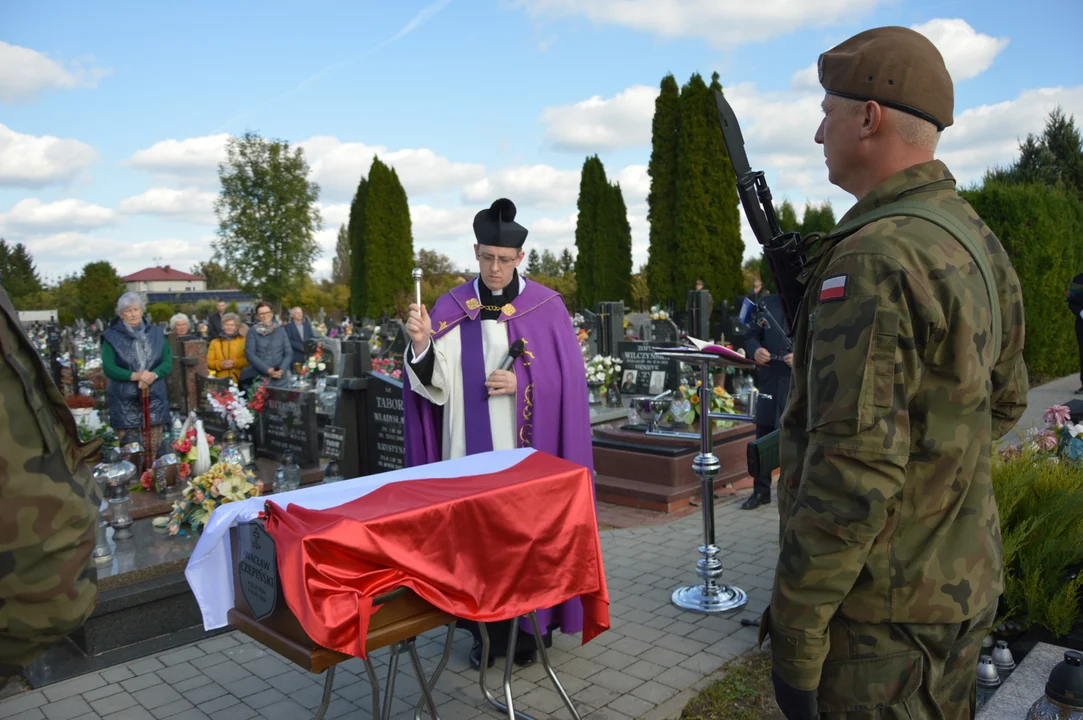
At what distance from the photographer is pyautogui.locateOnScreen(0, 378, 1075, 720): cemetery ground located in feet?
12.6

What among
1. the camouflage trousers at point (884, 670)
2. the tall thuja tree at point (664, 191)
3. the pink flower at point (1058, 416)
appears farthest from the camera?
the tall thuja tree at point (664, 191)

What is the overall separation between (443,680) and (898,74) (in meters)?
3.47

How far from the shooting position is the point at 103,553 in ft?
16.3

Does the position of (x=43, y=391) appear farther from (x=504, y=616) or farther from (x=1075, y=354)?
(x=1075, y=354)

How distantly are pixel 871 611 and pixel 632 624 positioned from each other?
3157 millimetres

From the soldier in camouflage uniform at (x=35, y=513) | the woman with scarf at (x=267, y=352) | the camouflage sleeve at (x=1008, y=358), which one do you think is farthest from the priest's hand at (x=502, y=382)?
the woman with scarf at (x=267, y=352)

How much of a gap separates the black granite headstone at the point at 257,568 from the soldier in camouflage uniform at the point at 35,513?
0.74 metres

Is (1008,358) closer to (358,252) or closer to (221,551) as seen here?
(221,551)

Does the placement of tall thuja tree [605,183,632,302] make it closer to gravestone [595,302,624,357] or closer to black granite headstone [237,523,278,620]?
gravestone [595,302,624,357]

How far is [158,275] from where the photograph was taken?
105688 millimetres

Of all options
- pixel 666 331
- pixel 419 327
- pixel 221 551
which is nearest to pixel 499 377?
pixel 419 327

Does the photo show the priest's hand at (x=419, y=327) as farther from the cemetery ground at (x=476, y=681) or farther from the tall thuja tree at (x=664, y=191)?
the tall thuja tree at (x=664, y=191)

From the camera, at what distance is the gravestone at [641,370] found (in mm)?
10922

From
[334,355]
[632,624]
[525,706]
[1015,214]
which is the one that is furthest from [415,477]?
[1015,214]
